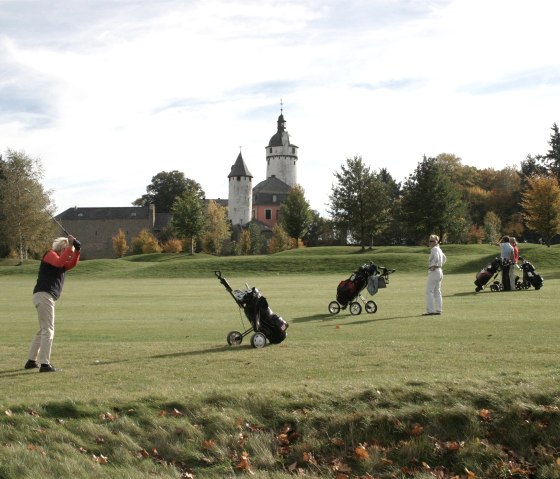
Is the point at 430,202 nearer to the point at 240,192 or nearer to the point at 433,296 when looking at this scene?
the point at 433,296

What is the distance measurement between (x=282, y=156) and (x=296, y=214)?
75.9m

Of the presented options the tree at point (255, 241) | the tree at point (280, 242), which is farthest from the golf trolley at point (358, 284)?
the tree at point (255, 241)

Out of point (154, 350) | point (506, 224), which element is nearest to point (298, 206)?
point (506, 224)

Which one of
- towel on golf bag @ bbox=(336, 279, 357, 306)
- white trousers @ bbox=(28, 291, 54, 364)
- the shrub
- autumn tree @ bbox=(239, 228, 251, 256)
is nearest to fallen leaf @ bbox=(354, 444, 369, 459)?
white trousers @ bbox=(28, 291, 54, 364)

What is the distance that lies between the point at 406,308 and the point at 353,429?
13974 millimetres

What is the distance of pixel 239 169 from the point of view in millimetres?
147125

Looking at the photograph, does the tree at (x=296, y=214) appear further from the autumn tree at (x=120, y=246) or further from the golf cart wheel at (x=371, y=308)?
the golf cart wheel at (x=371, y=308)

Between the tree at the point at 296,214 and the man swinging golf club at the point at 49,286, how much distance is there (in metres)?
84.9

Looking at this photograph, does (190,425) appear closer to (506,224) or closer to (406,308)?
(406,308)

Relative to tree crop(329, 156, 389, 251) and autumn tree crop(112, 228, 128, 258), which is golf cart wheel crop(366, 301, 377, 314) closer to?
tree crop(329, 156, 389, 251)

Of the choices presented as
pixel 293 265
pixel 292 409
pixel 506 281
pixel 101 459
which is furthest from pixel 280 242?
pixel 101 459

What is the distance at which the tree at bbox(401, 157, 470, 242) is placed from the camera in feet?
251

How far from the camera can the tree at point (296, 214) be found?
97.8 metres

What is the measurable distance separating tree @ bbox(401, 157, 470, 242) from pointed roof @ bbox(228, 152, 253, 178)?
71.7 meters
